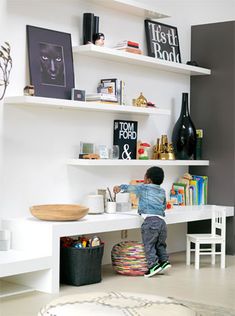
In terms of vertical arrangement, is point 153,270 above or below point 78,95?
below

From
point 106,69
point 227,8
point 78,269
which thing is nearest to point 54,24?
point 106,69

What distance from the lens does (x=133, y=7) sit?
6.36 m

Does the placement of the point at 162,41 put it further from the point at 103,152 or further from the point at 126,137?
the point at 103,152

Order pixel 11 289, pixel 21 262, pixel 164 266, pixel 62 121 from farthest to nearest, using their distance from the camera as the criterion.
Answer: pixel 62 121 → pixel 164 266 → pixel 11 289 → pixel 21 262

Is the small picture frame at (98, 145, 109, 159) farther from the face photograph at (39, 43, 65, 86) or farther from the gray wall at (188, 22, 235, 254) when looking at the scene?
the gray wall at (188, 22, 235, 254)

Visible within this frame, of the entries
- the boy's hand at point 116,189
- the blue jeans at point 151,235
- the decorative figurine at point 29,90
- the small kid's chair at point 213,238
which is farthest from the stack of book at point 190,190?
the decorative figurine at point 29,90

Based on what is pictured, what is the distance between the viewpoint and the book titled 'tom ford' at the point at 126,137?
253 inches

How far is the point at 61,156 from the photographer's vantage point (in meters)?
5.88

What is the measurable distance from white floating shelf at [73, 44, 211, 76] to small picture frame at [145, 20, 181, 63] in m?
0.14

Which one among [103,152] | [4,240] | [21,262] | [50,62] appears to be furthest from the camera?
[103,152]

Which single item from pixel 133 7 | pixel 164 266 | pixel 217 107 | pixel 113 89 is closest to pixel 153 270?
pixel 164 266

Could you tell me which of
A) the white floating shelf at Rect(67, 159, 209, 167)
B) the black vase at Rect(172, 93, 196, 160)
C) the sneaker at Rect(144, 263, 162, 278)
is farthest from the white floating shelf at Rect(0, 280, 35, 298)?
the black vase at Rect(172, 93, 196, 160)

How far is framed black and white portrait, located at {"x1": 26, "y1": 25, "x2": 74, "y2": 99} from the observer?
5.54m

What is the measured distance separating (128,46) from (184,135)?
1.26 metres
